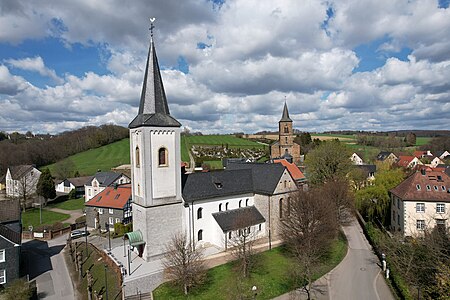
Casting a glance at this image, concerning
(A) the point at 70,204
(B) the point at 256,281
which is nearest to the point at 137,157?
(B) the point at 256,281

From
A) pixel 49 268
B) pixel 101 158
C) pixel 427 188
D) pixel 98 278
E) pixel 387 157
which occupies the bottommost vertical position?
pixel 49 268

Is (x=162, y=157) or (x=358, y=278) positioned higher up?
(x=162, y=157)

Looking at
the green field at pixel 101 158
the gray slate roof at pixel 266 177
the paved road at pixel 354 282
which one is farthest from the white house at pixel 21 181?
the paved road at pixel 354 282

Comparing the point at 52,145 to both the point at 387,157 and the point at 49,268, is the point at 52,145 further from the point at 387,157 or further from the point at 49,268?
the point at 387,157

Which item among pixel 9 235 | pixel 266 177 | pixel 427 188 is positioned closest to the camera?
pixel 9 235

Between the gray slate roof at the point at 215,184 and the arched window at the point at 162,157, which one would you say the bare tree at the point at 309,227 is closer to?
the gray slate roof at the point at 215,184

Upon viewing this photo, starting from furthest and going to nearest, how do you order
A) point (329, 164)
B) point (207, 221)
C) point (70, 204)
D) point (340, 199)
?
point (70, 204) < point (329, 164) < point (340, 199) < point (207, 221)
